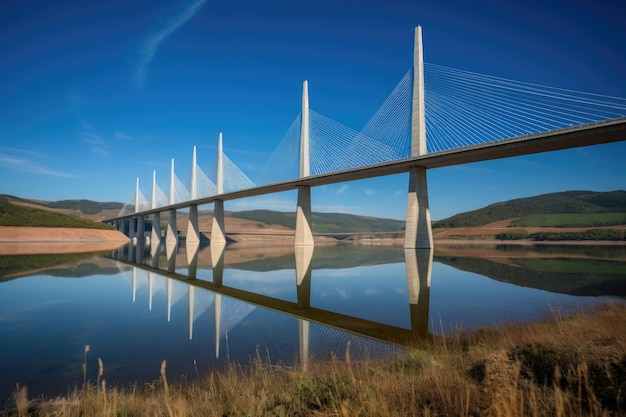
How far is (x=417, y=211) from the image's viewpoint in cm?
3275

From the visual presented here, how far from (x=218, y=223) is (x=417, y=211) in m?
40.1

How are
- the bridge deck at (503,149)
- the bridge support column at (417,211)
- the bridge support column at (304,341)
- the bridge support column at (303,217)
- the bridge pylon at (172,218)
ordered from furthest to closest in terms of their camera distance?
the bridge pylon at (172,218), the bridge support column at (303,217), the bridge support column at (417,211), the bridge deck at (503,149), the bridge support column at (304,341)

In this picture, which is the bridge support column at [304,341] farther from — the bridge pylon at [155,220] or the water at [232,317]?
the bridge pylon at [155,220]

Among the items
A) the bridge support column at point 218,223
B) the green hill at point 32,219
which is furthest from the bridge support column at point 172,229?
the green hill at point 32,219

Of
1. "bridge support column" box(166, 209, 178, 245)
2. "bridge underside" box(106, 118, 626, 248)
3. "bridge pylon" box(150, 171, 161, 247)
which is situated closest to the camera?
"bridge underside" box(106, 118, 626, 248)

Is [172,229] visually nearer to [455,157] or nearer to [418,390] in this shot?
[455,157]

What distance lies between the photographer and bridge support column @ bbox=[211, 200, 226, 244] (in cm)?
6228

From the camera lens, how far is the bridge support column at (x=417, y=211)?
32.8m

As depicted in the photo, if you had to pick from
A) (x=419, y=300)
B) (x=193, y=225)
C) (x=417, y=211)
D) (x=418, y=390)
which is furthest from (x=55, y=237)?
(x=418, y=390)

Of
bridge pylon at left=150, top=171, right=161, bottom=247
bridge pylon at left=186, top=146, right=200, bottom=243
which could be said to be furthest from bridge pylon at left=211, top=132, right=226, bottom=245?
bridge pylon at left=150, top=171, right=161, bottom=247

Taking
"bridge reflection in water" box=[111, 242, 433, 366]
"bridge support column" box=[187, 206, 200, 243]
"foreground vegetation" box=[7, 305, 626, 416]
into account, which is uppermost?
"bridge support column" box=[187, 206, 200, 243]

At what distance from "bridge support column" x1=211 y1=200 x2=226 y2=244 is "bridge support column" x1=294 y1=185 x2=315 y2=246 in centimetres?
2043

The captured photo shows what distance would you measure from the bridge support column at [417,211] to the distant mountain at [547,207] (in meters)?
87.2

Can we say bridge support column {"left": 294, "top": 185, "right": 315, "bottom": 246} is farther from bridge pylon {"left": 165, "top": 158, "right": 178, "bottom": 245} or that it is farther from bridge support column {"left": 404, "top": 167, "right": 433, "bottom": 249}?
bridge pylon {"left": 165, "top": 158, "right": 178, "bottom": 245}
